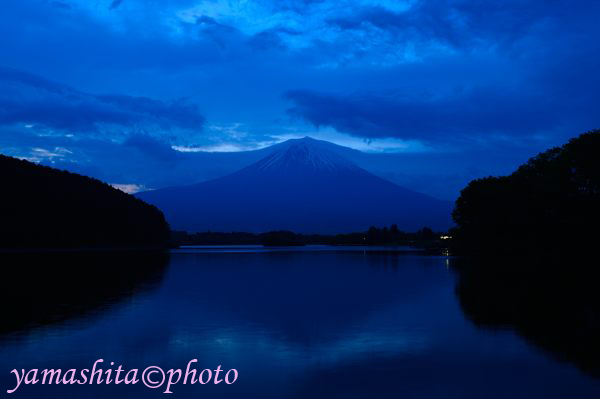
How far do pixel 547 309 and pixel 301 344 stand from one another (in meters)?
11.6

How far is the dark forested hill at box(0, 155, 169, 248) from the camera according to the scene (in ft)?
331

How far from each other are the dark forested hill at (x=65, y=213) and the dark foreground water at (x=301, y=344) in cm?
8145

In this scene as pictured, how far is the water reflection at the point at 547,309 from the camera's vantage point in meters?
14.9

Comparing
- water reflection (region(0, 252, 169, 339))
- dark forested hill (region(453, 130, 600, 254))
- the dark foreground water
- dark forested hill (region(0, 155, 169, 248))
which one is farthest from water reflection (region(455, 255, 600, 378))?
dark forested hill (region(0, 155, 169, 248))

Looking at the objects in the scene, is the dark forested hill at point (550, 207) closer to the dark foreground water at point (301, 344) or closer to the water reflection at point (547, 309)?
the water reflection at point (547, 309)

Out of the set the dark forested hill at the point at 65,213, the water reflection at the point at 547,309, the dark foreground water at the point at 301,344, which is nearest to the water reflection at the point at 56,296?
the dark foreground water at the point at 301,344

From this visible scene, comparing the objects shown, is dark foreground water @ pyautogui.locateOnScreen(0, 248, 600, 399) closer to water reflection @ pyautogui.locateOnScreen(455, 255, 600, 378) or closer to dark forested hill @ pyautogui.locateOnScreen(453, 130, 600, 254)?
water reflection @ pyautogui.locateOnScreen(455, 255, 600, 378)

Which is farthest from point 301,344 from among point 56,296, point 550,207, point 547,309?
point 550,207

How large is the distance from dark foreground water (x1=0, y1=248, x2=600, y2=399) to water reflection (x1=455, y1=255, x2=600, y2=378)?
15 cm

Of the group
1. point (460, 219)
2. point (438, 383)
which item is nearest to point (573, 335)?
point (438, 383)

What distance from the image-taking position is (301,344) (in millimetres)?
15555

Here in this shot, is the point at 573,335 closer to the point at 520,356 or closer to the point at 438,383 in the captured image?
the point at 520,356

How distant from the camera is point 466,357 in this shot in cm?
1387

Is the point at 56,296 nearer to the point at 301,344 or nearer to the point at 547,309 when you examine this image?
the point at 301,344
